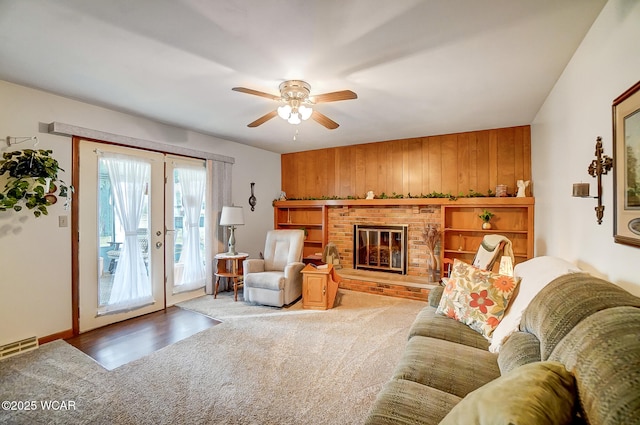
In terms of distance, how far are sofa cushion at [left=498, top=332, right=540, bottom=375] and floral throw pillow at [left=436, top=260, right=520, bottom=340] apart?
0.46 meters

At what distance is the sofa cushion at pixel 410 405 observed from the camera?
1.13 meters

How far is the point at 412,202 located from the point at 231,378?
3.52m

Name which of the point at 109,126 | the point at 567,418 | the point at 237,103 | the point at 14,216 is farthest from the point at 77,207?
the point at 567,418

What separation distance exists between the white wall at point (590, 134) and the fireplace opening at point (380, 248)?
81.4 inches

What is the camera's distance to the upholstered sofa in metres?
0.73

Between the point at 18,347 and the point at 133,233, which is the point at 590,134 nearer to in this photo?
the point at 133,233

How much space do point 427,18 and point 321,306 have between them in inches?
124

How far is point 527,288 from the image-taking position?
183 centimetres

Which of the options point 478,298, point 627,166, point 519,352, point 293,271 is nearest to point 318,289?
point 293,271

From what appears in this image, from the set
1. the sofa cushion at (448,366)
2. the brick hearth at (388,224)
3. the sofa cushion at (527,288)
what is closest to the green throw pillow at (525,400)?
the sofa cushion at (448,366)

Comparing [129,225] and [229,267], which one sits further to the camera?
[229,267]

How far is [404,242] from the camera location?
15.4 ft

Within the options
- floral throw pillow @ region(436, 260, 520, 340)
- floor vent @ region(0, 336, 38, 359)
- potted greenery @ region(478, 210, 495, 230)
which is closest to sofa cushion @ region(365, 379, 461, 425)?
floral throw pillow @ region(436, 260, 520, 340)

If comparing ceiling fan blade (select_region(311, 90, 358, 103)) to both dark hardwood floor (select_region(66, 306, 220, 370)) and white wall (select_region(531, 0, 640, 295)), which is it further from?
dark hardwood floor (select_region(66, 306, 220, 370))
